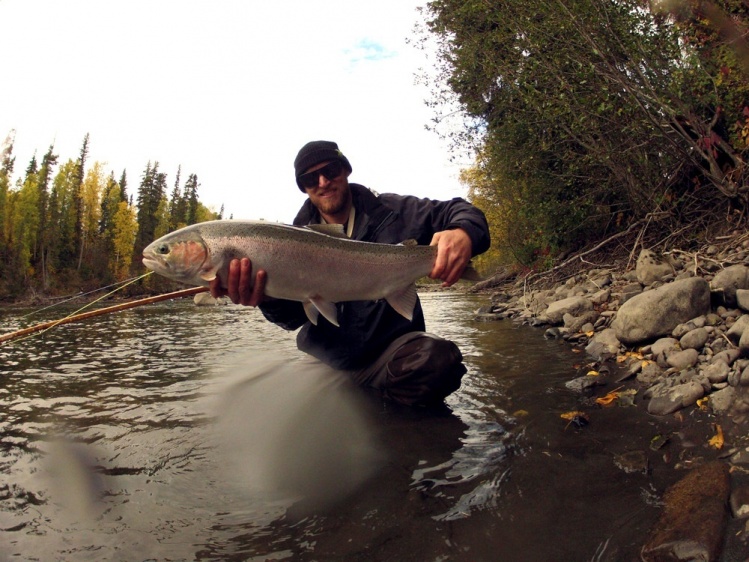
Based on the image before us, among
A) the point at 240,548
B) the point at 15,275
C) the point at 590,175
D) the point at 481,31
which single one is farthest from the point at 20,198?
the point at 240,548

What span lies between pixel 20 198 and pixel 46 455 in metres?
58.7

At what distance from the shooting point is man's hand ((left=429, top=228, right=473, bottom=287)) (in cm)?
323

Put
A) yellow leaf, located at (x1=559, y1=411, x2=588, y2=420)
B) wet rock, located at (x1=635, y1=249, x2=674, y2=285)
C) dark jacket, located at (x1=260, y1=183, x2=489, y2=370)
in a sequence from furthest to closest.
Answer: wet rock, located at (x1=635, y1=249, x2=674, y2=285) → dark jacket, located at (x1=260, y1=183, x2=489, y2=370) → yellow leaf, located at (x1=559, y1=411, x2=588, y2=420)

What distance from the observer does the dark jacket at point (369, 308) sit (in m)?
4.08

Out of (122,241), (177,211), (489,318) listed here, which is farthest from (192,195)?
(489,318)

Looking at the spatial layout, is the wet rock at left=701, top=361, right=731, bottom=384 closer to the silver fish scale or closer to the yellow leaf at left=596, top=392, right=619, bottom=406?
the yellow leaf at left=596, top=392, right=619, bottom=406

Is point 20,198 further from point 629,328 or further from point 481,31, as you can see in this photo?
point 629,328

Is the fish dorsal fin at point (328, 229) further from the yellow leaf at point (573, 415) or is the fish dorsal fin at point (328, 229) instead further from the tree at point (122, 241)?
the tree at point (122, 241)

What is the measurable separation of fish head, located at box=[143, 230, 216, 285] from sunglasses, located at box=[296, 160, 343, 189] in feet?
4.01

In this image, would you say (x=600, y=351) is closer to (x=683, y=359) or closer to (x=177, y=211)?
(x=683, y=359)

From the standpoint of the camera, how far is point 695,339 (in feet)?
14.8

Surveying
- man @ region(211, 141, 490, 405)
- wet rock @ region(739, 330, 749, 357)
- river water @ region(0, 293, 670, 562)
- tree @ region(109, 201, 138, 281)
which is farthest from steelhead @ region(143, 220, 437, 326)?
tree @ region(109, 201, 138, 281)

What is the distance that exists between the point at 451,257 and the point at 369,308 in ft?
3.61

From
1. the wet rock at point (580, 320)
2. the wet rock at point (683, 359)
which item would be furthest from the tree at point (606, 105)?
the wet rock at point (683, 359)
